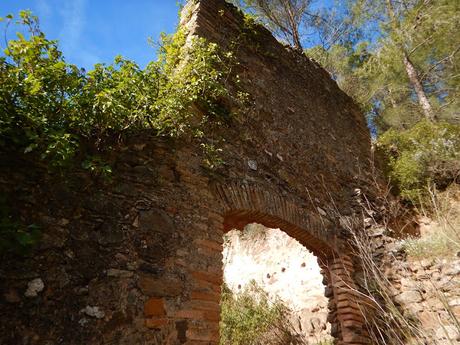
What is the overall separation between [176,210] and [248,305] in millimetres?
3945

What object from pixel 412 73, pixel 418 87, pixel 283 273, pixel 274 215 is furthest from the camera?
pixel 412 73

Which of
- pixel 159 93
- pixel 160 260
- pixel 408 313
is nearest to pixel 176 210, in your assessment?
pixel 160 260

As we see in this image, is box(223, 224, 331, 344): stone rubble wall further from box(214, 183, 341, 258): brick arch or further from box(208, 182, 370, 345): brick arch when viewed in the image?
box(214, 183, 341, 258): brick arch

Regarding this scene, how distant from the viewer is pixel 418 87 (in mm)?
10961

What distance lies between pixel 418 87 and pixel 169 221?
10478 millimetres

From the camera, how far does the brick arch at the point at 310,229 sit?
12.0ft

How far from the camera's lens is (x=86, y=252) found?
2410 mm

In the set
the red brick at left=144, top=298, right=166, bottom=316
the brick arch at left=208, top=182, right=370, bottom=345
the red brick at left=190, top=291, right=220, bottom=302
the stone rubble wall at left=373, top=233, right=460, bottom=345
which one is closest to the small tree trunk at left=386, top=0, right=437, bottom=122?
the stone rubble wall at left=373, top=233, right=460, bottom=345

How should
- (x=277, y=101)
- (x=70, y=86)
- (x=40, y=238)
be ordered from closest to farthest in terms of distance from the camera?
1. (x=40, y=238)
2. (x=70, y=86)
3. (x=277, y=101)

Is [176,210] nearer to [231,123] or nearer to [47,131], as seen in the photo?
[47,131]

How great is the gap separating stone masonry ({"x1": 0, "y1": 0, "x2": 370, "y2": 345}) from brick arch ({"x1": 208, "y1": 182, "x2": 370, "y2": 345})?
0.6 inches

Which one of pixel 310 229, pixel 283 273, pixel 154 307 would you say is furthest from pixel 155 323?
pixel 283 273

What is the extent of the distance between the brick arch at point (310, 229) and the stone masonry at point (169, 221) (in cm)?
2

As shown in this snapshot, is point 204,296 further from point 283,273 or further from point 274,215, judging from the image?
point 283,273
